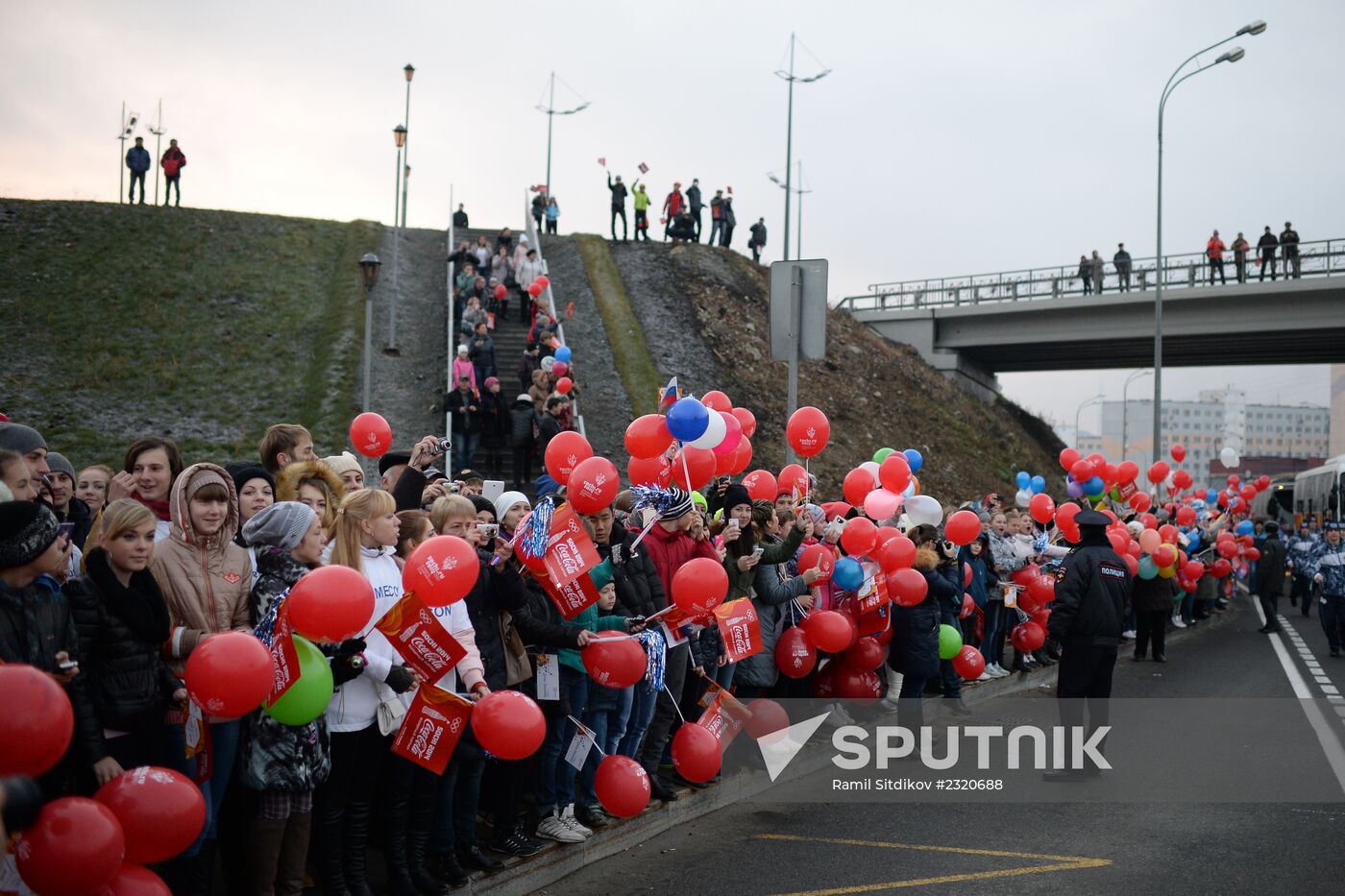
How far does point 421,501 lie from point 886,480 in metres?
4.59

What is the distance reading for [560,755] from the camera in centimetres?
638

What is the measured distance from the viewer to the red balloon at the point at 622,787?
6.25 m

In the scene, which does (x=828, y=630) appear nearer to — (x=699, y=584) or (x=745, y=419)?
(x=745, y=419)

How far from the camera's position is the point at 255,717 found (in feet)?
15.5

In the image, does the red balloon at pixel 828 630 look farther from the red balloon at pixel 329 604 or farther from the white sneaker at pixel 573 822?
the red balloon at pixel 329 604

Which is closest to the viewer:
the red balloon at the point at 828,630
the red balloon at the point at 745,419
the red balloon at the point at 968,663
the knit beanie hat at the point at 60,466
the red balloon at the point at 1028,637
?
the knit beanie hat at the point at 60,466

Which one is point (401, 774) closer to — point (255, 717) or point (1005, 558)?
point (255, 717)

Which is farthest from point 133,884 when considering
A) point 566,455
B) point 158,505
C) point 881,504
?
point 881,504

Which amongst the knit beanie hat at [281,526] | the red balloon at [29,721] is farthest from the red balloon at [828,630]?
the red balloon at [29,721]

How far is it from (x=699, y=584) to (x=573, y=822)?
4.89 feet

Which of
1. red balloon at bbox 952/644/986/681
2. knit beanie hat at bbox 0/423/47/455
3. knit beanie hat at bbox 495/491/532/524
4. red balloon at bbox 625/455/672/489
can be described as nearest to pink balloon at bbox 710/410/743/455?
red balloon at bbox 625/455/672/489

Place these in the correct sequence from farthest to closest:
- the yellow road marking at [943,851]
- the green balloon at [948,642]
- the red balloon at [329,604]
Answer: the green balloon at [948,642], the yellow road marking at [943,851], the red balloon at [329,604]

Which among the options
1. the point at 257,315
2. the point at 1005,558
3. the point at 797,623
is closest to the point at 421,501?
the point at 797,623

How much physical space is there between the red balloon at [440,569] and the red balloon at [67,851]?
1719mm
